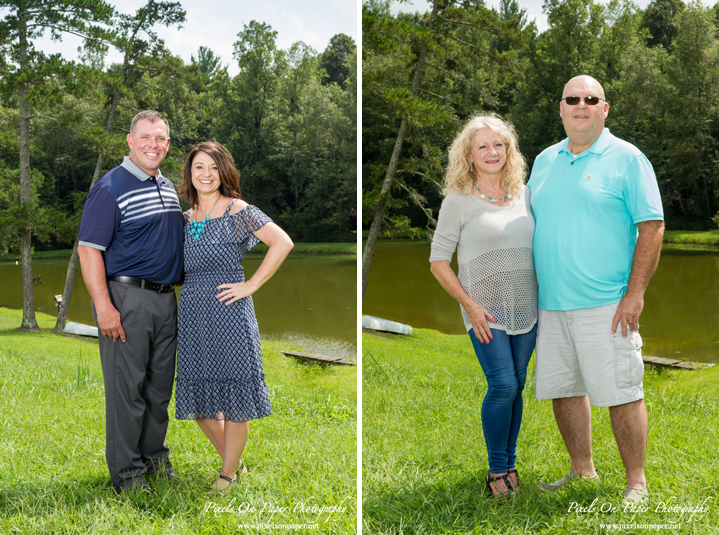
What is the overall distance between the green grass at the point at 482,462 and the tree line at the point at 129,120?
16.5 feet

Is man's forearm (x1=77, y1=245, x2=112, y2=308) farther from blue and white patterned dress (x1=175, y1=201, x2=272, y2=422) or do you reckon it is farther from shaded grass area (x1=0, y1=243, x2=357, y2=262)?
shaded grass area (x1=0, y1=243, x2=357, y2=262)

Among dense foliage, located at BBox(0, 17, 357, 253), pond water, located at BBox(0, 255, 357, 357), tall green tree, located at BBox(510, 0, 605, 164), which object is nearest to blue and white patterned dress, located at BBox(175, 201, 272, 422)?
dense foliage, located at BBox(0, 17, 357, 253)

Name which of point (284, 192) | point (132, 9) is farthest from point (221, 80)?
point (132, 9)

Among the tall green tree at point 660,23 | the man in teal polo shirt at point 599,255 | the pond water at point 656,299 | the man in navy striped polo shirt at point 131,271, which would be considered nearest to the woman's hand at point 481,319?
the man in teal polo shirt at point 599,255

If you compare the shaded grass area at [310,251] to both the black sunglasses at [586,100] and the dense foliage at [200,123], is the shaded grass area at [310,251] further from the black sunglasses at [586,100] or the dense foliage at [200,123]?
the black sunglasses at [586,100]

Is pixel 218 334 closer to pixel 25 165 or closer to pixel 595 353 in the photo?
pixel 595 353

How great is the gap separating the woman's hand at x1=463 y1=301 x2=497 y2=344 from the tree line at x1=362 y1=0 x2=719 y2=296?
13.2ft

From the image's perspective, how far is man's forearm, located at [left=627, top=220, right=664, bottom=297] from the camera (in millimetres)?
1905

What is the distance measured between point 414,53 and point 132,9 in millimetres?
7346

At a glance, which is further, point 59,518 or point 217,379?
point 217,379

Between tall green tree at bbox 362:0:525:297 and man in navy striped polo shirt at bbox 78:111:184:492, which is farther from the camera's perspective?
tall green tree at bbox 362:0:525:297

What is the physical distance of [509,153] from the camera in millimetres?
2010

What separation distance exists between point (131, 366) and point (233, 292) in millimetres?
500

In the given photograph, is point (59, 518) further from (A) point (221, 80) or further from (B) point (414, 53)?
(A) point (221, 80)
